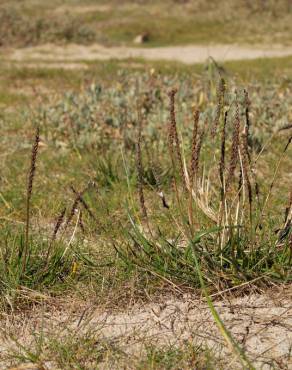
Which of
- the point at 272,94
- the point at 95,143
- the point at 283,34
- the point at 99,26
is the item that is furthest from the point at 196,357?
the point at 99,26

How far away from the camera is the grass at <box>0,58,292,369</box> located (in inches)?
126

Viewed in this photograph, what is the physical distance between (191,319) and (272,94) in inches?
221

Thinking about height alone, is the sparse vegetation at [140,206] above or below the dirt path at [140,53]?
above

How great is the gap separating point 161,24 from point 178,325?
25.6 m

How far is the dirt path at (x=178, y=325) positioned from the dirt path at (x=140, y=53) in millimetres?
14669

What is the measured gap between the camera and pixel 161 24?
1080 inches

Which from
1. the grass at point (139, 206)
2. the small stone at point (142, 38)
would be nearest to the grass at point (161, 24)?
the small stone at point (142, 38)

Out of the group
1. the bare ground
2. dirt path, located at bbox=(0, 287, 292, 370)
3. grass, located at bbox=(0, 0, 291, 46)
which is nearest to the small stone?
grass, located at bbox=(0, 0, 291, 46)

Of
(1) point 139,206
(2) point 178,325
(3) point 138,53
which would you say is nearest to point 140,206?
(1) point 139,206

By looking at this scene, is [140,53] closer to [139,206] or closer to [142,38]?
[142,38]

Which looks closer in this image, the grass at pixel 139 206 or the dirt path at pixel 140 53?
the grass at pixel 139 206

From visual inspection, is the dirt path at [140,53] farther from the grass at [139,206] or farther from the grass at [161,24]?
the grass at [139,206]

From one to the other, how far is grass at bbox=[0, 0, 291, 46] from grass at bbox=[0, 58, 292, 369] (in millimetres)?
13341

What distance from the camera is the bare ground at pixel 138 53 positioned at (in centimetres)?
1808
